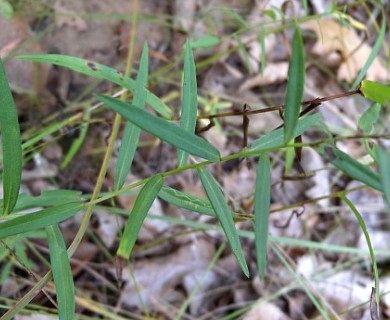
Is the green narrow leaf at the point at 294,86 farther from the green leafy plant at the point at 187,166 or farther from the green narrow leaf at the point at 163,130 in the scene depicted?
the green narrow leaf at the point at 163,130

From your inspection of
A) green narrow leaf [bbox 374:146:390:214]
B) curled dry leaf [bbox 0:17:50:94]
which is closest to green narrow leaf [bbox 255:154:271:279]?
green narrow leaf [bbox 374:146:390:214]

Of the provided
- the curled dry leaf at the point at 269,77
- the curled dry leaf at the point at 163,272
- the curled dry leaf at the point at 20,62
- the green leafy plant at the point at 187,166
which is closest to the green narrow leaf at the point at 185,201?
the green leafy plant at the point at 187,166

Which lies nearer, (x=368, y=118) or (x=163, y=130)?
(x=163, y=130)

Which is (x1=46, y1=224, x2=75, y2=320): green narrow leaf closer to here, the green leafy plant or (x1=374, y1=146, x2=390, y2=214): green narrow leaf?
the green leafy plant

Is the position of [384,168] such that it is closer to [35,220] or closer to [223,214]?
[223,214]

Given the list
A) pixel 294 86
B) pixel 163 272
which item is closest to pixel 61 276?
pixel 294 86

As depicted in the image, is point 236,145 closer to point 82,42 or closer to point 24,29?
point 82,42

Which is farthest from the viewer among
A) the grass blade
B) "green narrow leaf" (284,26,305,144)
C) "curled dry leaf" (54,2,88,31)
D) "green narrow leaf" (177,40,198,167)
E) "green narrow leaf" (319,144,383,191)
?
"curled dry leaf" (54,2,88,31)

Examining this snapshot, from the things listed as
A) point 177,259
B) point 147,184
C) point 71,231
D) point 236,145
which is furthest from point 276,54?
point 147,184
